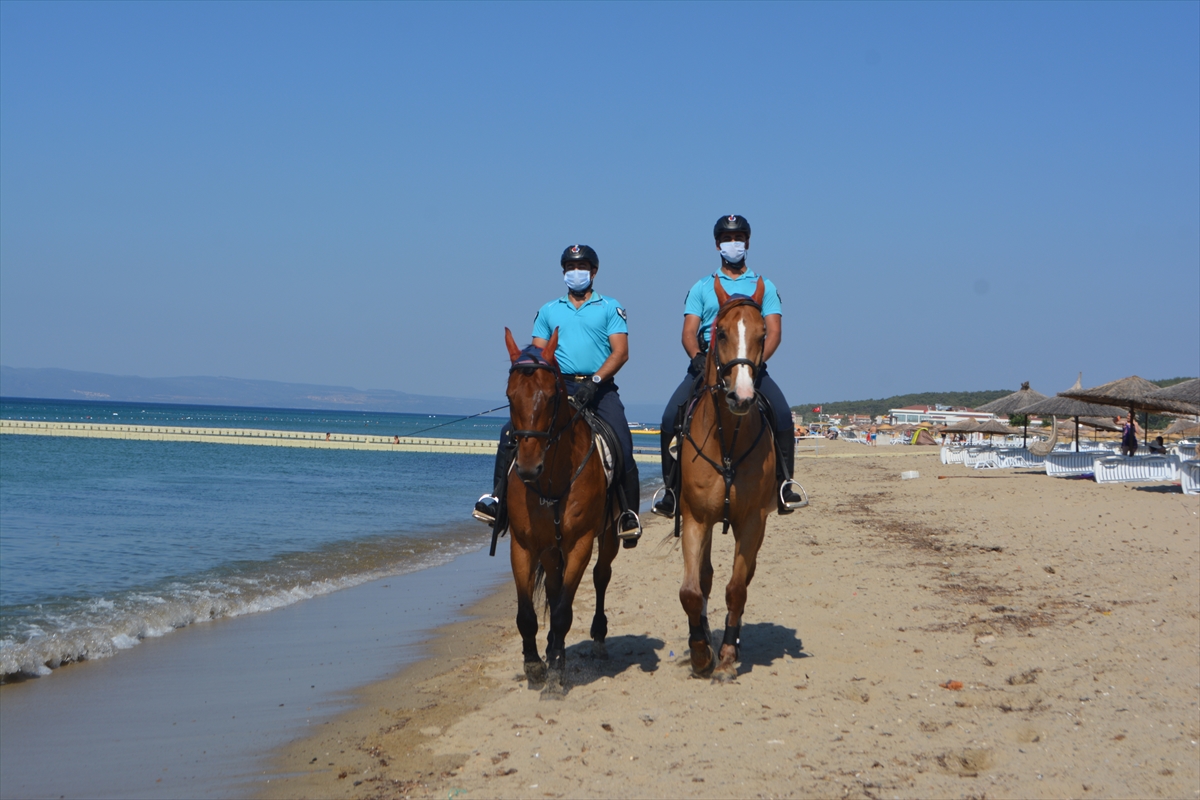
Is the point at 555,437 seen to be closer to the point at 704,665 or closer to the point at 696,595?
the point at 696,595

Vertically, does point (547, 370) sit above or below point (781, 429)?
above

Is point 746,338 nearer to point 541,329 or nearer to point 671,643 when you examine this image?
point 541,329

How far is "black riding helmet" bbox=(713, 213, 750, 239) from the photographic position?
7.20 m

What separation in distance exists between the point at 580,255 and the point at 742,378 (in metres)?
1.94

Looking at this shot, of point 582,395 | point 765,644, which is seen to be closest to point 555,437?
point 582,395

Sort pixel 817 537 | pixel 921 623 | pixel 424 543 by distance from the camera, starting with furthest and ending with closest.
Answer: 1. pixel 424 543
2. pixel 817 537
3. pixel 921 623

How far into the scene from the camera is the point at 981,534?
49.1 ft

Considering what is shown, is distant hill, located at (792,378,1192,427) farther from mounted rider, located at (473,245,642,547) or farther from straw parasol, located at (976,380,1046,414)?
mounted rider, located at (473,245,642,547)

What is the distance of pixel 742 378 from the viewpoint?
19.3 feet

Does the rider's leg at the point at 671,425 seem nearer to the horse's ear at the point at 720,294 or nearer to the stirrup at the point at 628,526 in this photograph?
the stirrup at the point at 628,526

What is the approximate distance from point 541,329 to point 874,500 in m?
18.5

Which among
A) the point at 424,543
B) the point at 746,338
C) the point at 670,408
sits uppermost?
the point at 746,338

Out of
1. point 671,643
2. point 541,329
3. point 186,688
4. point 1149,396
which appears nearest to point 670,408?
point 541,329

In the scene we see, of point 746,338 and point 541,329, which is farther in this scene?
point 541,329
